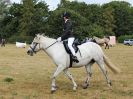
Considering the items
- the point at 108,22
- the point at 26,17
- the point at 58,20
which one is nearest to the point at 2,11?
the point at 26,17

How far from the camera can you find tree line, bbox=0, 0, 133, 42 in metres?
102

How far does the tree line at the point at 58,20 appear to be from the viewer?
4035 inches

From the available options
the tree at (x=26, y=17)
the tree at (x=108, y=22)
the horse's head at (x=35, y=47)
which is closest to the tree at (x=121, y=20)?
the tree at (x=108, y=22)

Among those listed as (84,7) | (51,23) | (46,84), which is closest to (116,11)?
(84,7)

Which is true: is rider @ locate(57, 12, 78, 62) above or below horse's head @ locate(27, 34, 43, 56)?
above

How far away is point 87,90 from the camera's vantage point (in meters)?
14.9

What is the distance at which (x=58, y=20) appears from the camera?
333 ft

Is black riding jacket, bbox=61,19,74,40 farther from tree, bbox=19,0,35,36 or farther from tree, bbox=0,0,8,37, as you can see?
tree, bbox=0,0,8,37

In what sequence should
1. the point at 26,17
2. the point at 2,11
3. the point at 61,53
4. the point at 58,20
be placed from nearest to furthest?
1. the point at 61,53
2. the point at 58,20
3. the point at 26,17
4. the point at 2,11

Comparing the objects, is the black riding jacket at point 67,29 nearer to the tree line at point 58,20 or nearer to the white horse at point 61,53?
the white horse at point 61,53

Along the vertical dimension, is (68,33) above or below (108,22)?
below

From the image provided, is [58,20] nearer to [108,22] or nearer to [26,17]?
[26,17]

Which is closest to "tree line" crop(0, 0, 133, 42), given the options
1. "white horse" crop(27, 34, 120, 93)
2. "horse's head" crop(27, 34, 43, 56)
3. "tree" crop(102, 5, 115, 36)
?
"tree" crop(102, 5, 115, 36)

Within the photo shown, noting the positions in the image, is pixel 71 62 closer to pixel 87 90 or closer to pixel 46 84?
pixel 87 90
